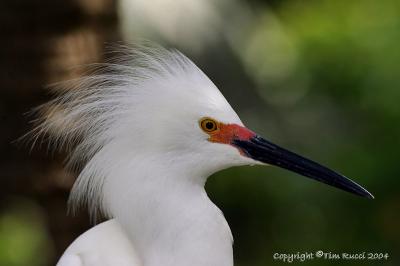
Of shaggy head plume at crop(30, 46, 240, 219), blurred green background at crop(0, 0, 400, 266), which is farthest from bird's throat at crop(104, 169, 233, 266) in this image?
blurred green background at crop(0, 0, 400, 266)

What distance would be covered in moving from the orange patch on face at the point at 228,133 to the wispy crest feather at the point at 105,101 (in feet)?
0.65

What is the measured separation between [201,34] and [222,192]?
134 cm

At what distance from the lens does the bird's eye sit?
9.62 feet

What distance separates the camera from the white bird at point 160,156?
9.66 feet

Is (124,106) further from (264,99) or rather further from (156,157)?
(264,99)

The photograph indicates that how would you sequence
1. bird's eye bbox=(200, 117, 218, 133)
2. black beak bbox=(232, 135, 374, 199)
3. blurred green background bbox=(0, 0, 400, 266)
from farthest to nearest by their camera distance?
blurred green background bbox=(0, 0, 400, 266), black beak bbox=(232, 135, 374, 199), bird's eye bbox=(200, 117, 218, 133)

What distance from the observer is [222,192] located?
589 centimetres

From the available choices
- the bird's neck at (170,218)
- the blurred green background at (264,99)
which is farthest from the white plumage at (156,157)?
the blurred green background at (264,99)

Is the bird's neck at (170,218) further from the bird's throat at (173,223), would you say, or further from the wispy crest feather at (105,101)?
the wispy crest feather at (105,101)

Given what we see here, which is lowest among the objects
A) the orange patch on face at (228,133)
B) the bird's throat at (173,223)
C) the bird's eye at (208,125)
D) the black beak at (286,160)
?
the bird's throat at (173,223)

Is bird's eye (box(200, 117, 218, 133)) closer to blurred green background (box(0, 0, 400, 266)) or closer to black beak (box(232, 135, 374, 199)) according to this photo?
black beak (box(232, 135, 374, 199))

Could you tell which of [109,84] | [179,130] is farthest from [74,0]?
[179,130]

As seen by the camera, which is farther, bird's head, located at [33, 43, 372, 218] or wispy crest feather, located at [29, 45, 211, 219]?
wispy crest feather, located at [29, 45, 211, 219]

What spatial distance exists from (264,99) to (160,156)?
3295mm
